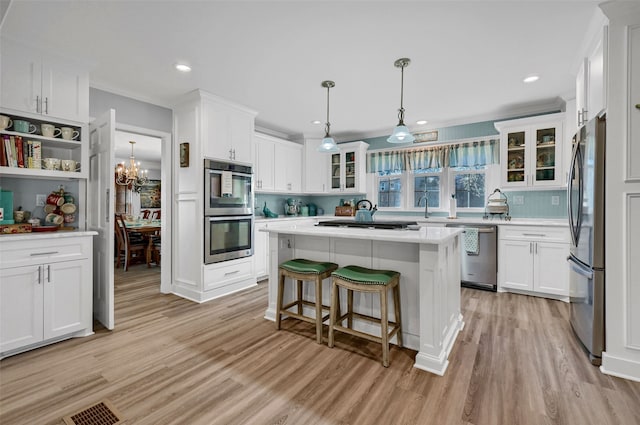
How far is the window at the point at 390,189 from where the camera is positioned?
17.5ft

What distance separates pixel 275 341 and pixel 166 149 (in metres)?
2.86

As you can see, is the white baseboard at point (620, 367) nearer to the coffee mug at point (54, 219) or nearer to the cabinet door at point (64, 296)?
the cabinet door at point (64, 296)

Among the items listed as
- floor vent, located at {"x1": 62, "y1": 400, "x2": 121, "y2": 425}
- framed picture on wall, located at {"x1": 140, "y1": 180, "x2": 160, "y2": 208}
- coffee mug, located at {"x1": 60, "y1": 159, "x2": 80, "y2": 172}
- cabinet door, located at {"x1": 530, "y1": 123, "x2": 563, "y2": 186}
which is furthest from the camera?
framed picture on wall, located at {"x1": 140, "y1": 180, "x2": 160, "y2": 208}

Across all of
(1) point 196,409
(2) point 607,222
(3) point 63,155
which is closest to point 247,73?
(3) point 63,155

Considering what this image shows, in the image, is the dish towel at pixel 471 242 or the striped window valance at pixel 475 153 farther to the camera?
the striped window valance at pixel 475 153

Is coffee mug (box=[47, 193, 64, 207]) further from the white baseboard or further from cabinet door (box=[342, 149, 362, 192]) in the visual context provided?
the white baseboard

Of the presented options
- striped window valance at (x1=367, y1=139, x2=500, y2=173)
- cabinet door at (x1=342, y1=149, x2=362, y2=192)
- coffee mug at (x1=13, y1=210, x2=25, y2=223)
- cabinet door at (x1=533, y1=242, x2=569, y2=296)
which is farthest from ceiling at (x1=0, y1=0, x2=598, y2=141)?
cabinet door at (x1=533, y1=242, x2=569, y2=296)

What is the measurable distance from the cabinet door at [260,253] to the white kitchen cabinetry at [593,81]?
374 cm

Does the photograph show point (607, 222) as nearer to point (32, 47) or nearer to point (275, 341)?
point (275, 341)

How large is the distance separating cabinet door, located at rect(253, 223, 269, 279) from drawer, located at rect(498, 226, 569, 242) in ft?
10.7

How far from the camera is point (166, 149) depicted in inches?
151

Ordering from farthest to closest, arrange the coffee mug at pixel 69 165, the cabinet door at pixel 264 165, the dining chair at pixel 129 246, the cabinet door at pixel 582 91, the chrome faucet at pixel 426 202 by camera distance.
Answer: the dining chair at pixel 129 246
the chrome faucet at pixel 426 202
the cabinet door at pixel 264 165
the coffee mug at pixel 69 165
the cabinet door at pixel 582 91

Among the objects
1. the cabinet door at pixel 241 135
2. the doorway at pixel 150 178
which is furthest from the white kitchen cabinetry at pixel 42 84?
the cabinet door at pixel 241 135

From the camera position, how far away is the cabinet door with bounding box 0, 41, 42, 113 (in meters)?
2.36
